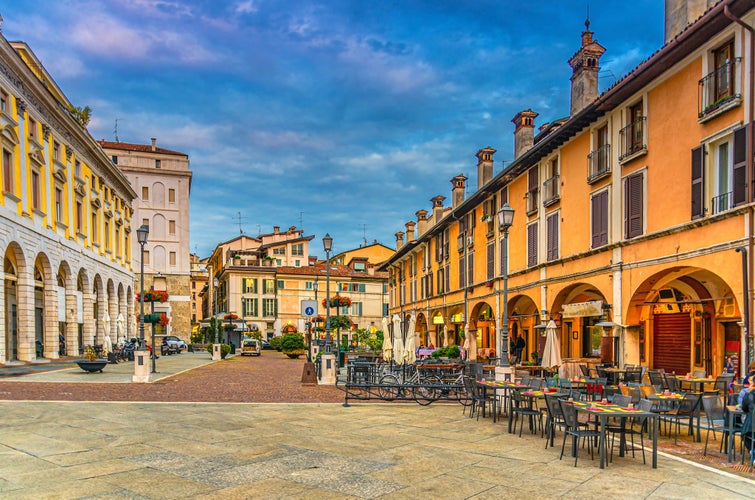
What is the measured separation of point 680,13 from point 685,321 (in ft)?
33.1

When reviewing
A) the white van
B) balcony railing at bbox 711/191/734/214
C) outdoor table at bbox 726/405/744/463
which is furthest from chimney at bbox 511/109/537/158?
the white van

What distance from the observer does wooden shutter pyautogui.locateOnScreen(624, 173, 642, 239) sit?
17297 millimetres

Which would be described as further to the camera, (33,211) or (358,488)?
(33,211)

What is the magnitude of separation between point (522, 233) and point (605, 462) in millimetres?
19227

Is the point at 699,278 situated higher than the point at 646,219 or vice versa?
the point at 646,219

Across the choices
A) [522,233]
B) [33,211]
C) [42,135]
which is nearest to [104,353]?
[33,211]

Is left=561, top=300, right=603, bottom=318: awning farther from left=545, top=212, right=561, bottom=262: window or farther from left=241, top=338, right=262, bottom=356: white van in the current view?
left=241, top=338, right=262, bottom=356: white van

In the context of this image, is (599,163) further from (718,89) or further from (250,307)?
(250,307)

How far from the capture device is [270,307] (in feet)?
236

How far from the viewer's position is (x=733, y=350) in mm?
17297

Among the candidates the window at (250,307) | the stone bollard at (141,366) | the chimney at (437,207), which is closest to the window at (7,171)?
the stone bollard at (141,366)

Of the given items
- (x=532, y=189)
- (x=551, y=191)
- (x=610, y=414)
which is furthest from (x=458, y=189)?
(x=610, y=414)

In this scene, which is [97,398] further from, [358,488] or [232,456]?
[358,488]

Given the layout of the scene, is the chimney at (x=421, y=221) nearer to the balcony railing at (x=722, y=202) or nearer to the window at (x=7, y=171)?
the window at (x=7, y=171)
